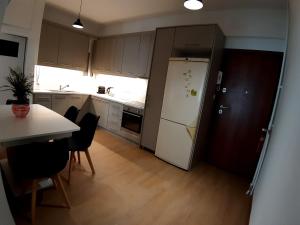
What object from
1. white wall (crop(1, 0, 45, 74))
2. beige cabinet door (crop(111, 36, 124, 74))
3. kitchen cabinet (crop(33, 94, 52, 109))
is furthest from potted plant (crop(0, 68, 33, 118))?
beige cabinet door (crop(111, 36, 124, 74))

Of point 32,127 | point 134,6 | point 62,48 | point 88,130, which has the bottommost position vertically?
point 88,130

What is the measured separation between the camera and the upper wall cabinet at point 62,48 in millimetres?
4184

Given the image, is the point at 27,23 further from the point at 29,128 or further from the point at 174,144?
the point at 174,144

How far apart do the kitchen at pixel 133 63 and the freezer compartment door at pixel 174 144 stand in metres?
0.02

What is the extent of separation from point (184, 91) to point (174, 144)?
935mm

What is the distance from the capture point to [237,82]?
3328 mm

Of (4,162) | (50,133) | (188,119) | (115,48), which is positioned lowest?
(4,162)

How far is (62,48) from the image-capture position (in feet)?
14.7

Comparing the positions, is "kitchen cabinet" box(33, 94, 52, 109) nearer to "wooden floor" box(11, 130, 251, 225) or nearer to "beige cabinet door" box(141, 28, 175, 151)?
"wooden floor" box(11, 130, 251, 225)

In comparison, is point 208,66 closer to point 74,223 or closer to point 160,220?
point 160,220

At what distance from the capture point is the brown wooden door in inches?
122

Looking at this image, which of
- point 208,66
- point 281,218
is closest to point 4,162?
point 281,218

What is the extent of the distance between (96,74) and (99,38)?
1.00 m

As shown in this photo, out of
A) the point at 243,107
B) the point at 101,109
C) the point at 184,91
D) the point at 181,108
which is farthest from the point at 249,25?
the point at 101,109
